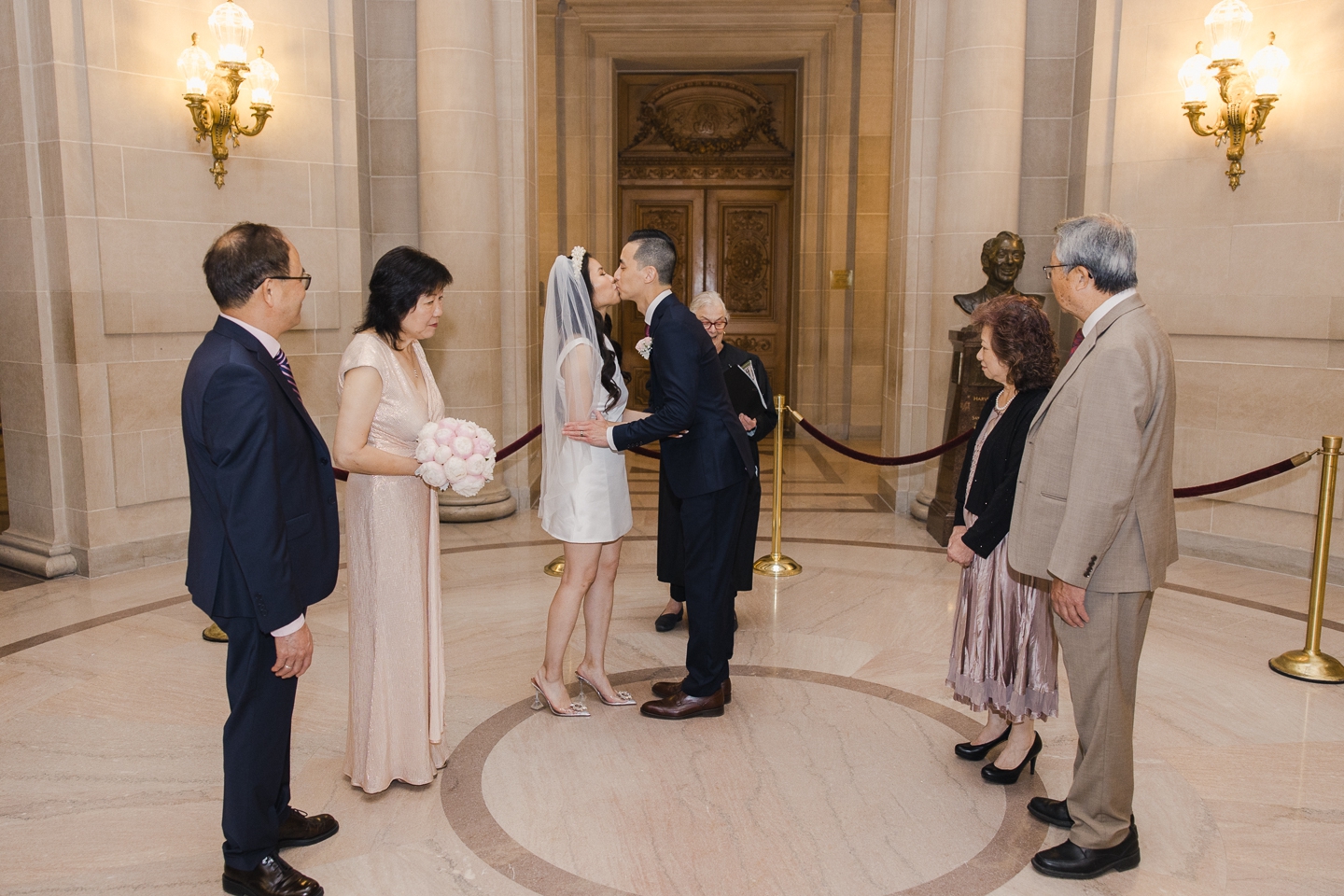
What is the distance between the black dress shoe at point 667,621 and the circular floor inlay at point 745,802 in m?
0.93

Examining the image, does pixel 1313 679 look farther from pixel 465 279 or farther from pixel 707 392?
pixel 465 279

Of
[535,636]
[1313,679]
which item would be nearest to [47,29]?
[535,636]

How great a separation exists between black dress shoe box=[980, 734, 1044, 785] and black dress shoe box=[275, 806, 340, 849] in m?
2.22

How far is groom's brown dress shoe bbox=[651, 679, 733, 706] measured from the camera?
427 centimetres

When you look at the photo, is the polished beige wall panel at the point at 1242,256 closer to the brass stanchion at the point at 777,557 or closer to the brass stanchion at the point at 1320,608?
the brass stanchion at the point at 1320,608

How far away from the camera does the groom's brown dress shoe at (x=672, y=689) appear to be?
14.0 ft

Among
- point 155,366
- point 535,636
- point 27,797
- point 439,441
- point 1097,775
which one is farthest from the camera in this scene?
point 155,366

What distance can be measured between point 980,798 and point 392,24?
6.76m

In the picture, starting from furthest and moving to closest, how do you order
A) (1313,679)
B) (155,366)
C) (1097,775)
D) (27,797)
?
1. (155,366)
2. (1313,679)
3. (27,797)
4. (1097,775)

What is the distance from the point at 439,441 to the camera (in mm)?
3246

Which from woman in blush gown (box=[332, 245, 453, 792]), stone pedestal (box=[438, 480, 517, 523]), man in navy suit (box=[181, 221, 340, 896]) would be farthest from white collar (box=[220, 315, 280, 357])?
stone pedestal (box=[438, 480, 517, 523])

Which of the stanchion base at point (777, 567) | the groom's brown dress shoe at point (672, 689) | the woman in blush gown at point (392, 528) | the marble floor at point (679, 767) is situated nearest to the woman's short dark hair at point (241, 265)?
the woman in blush gown at point (392, 528)

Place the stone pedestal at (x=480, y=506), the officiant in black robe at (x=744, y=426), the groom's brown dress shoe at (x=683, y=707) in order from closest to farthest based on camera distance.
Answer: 1. the groom's brown dress shoe at (x=683, y=707)
2. the officiant in black robe at (x=744, y=426)
3. the stone pedestal at (x=480, y=506)

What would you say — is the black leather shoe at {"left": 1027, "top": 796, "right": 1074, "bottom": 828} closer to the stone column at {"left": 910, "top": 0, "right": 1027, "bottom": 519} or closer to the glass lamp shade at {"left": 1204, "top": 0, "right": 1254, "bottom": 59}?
the stone column at {"left": 910, "top": 0, "right": 1027, "bottom": 519}
